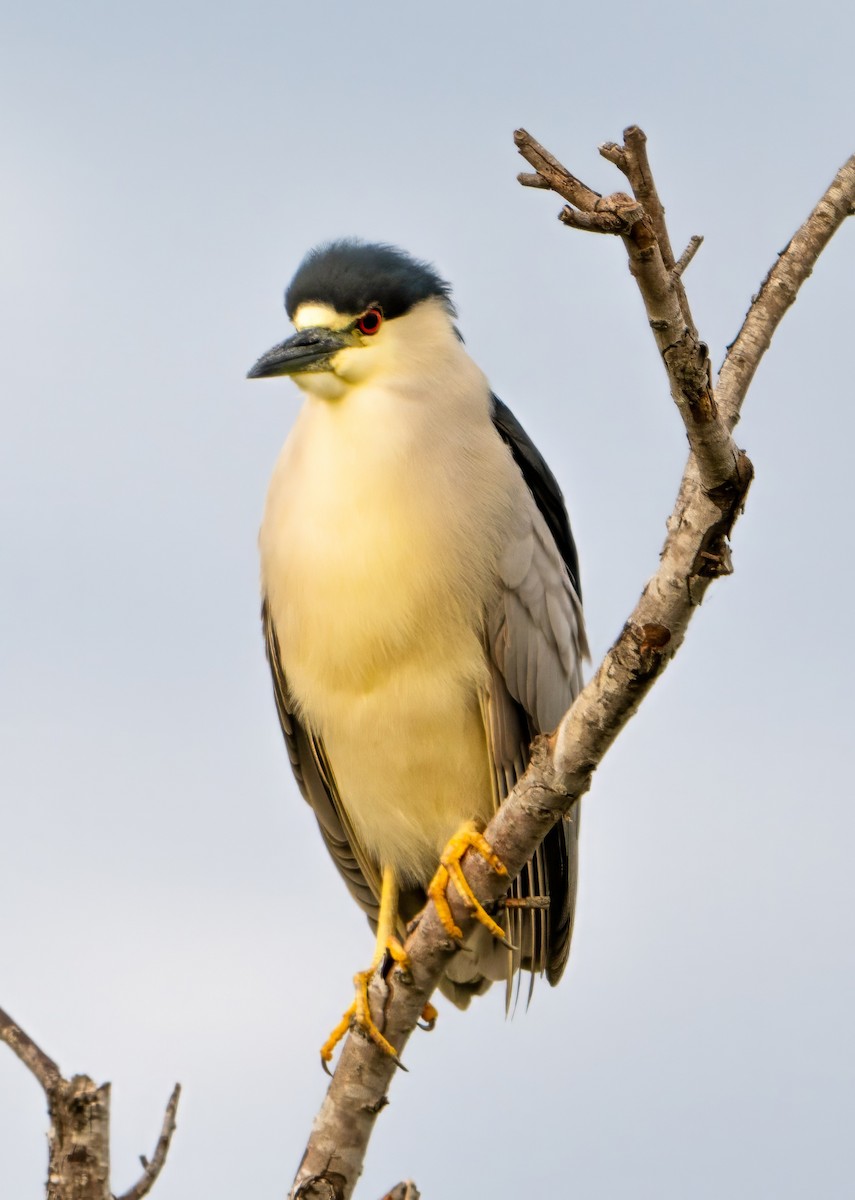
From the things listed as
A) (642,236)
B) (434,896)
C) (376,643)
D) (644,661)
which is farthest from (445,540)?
(642,236)

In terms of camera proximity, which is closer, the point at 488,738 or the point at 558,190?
the point at 558,190

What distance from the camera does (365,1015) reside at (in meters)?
4.40

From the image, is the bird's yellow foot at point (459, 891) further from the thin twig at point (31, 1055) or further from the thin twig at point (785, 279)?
the thin twig at point (785, 279)

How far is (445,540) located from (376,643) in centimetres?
40

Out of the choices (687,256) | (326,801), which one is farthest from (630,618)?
(326,801)

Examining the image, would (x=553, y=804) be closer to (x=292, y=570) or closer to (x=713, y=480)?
(x=713, y=480)

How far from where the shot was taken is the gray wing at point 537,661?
4.89 meters

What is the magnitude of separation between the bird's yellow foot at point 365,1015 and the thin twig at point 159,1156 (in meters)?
1.05

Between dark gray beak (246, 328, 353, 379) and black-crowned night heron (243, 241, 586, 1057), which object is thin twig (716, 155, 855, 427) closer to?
black-crowned night heron (243, 241, 586, 1057)

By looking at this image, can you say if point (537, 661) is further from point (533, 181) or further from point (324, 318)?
point (533, 181)

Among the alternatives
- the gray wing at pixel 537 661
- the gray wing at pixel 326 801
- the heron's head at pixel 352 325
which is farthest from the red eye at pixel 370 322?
the gray wing at pixel 326 801

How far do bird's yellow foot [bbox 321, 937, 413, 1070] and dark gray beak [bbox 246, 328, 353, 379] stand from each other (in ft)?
6.04

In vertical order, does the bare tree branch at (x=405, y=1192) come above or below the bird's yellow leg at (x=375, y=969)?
below

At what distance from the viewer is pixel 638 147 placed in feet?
9.29
